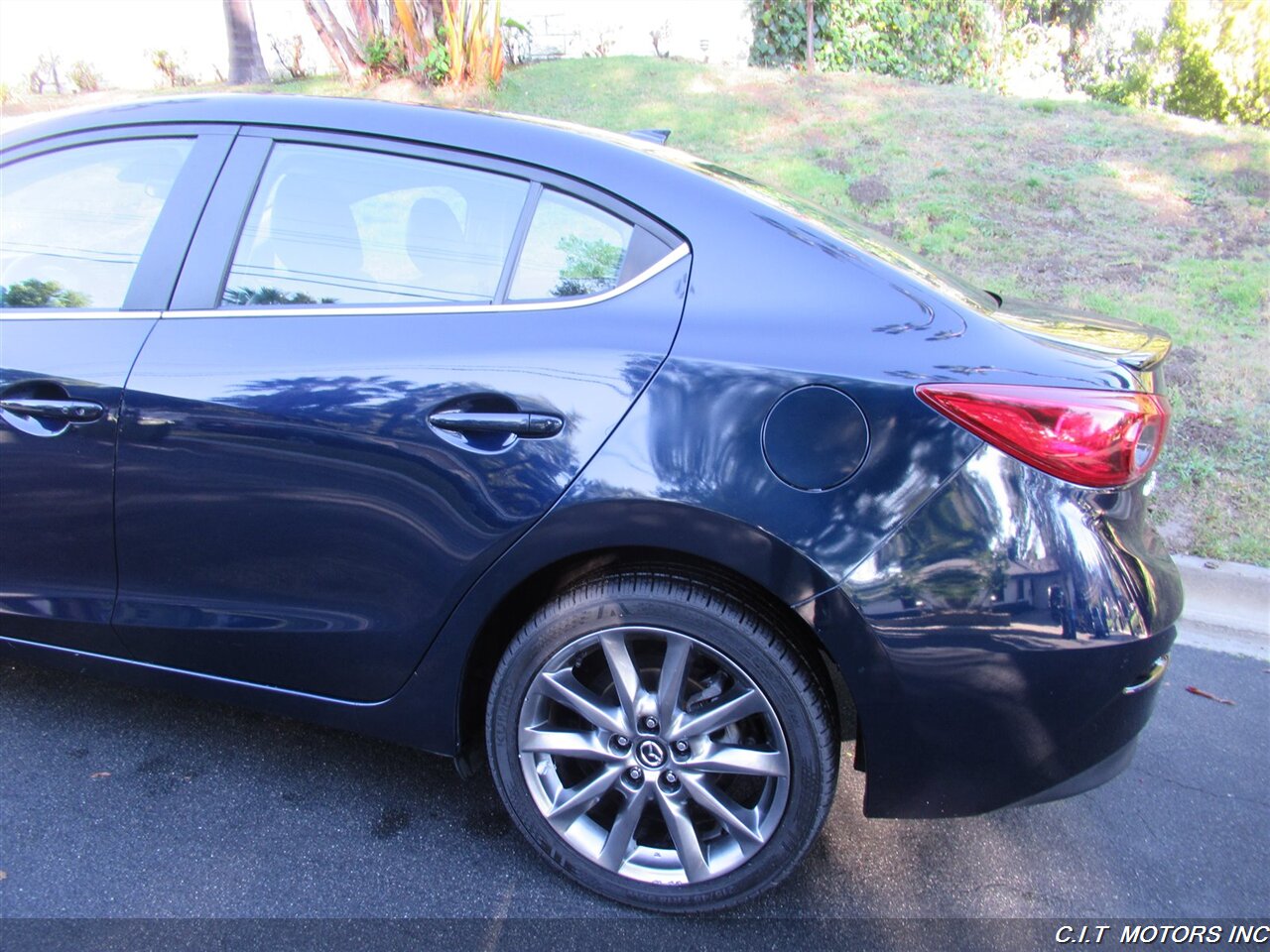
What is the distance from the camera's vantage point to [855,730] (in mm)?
2205

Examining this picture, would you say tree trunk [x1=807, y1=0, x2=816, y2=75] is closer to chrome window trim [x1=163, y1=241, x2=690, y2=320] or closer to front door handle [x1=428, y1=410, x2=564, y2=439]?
chrome window trim [x1=163, y1=241, x2=690, y2=320]

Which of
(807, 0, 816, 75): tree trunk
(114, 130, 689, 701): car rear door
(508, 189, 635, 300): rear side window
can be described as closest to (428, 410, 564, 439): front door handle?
(114, 130, 689, 701): car rear door

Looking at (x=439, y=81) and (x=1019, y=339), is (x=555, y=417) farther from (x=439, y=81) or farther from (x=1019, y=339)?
(x=439, y=81)

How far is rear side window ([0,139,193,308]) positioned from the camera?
97.7 inches

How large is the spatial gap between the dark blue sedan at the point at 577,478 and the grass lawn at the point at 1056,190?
3.05 metres

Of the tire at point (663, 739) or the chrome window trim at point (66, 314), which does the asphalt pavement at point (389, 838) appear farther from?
the chrome window trim at point (66, 314)

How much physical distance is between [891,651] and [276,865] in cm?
154

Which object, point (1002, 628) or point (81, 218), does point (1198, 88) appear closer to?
point (1002, 628)

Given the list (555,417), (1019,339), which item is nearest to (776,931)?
(555,417)

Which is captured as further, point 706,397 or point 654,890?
point 654,890

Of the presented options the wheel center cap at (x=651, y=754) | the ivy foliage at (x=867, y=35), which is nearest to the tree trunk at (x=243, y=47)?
the ivy foliage at (x=867, y=35)

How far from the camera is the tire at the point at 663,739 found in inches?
80.8

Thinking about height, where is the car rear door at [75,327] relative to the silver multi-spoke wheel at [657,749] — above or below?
above

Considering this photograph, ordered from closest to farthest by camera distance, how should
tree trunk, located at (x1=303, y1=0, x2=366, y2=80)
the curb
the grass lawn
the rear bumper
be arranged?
the rear bumper, the curb, the grass lawn, tree trunk, located at (x1=303, y1=0, x2=366, y2=80)
